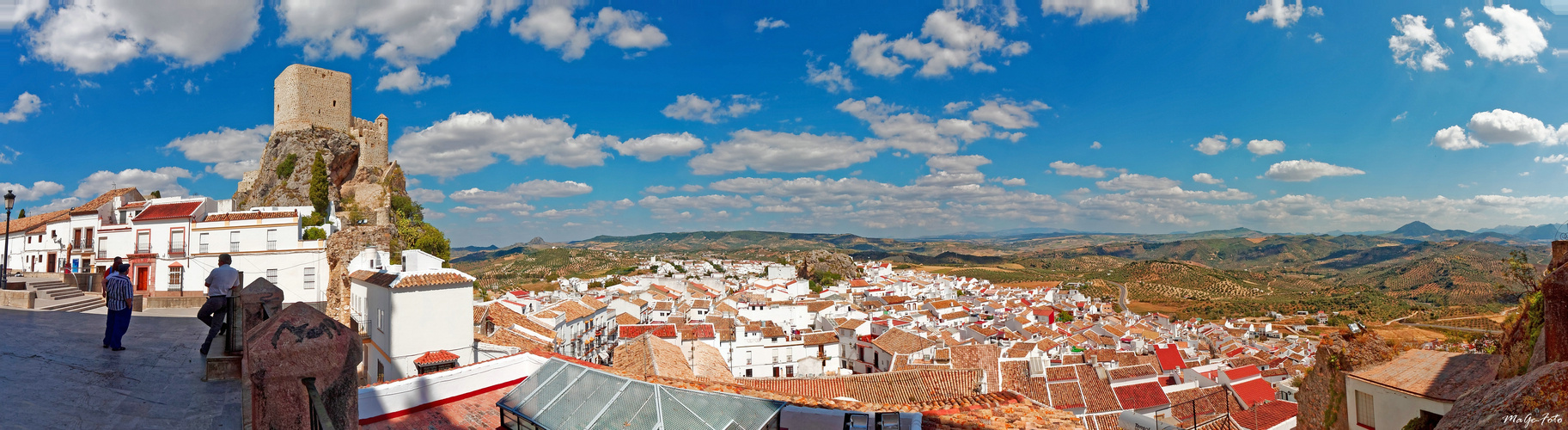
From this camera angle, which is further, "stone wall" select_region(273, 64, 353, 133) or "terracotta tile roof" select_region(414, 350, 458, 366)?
"stone wall" select_region(273, 64, 353, 133)

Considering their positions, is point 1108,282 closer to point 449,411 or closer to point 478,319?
point 478,319

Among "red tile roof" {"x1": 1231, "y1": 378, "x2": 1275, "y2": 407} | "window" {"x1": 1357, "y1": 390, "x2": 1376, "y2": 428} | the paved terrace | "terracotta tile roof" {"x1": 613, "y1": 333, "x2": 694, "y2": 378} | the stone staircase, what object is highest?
the stone staircase

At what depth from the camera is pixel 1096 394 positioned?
22.5 meters

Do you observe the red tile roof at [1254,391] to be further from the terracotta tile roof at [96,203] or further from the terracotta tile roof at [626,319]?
the terracotta tile roof at [96,203]

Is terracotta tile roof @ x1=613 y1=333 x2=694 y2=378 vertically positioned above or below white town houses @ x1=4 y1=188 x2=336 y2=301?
below

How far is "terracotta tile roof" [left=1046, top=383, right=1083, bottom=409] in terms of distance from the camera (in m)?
21.1

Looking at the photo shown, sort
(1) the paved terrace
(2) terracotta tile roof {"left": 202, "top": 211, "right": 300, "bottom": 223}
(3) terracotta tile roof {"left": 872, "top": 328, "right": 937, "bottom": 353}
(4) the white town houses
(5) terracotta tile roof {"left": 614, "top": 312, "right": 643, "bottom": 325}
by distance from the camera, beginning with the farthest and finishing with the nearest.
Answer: (5) terracotta tile roof {"left": 614, "top": 312, "right": 643, "bottom": 325}
(3) terracotta tile roof {"left": 872, "top": 328, "right": 937, "bottom": 353}
(2) terracotta tile roof {"left": 202, "top": 211, "right": 300, "bottom": 223}
(4) the white town houses
(1) the paved terrace

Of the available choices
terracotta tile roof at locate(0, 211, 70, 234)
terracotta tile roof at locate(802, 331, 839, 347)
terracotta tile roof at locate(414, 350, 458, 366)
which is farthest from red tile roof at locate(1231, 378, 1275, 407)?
terracotta tile roof at locate(0, 211, 70, 234)

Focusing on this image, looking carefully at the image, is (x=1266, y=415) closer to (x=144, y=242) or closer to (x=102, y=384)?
(x=102, y=384)

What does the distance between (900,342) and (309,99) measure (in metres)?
32.7

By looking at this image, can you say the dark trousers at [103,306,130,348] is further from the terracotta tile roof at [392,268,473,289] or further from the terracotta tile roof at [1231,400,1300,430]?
the terracotta tile roof at [1231,400,1300,430]

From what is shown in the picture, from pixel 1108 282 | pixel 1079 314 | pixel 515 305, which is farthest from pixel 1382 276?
pixel 515 305

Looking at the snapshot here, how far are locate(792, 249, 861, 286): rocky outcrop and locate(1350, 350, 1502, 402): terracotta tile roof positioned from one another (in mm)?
81458

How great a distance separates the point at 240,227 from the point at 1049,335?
42657mm
